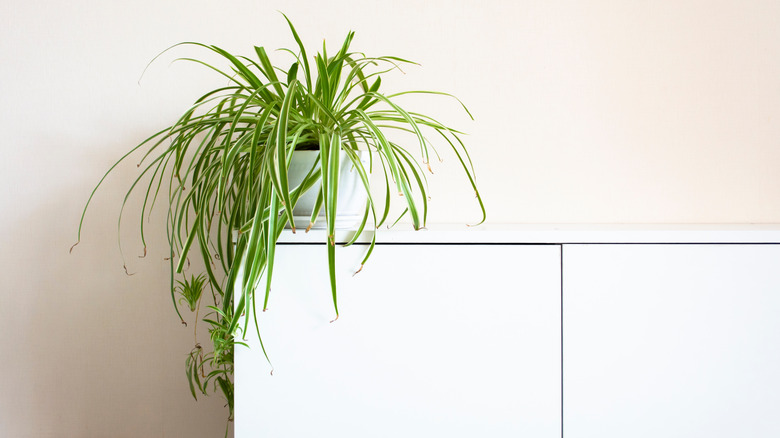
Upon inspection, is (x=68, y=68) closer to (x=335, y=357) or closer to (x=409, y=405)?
(x=335, y=357)

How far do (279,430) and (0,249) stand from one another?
0.86 m

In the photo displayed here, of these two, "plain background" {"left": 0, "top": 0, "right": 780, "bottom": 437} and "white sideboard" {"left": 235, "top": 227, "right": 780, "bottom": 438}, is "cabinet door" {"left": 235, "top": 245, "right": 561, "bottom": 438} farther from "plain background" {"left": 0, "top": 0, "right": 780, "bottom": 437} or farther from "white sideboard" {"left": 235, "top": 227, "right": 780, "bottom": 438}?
"plain background" {"left": 0, "top": 0, "right": 780, "bottom": 437}

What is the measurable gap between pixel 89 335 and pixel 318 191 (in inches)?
28.9

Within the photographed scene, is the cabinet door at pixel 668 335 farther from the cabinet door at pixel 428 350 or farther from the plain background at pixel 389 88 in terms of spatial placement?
the plain background at pixel 389 88

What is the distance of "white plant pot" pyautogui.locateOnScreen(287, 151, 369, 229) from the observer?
2.86 feet

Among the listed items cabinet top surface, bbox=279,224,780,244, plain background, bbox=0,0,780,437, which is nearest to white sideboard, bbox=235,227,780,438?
cabinet top surface, bbox=279,224,780,244

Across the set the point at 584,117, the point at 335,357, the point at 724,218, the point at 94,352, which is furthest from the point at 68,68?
the point at 724,218

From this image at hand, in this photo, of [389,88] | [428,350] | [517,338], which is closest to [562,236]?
[517,338]

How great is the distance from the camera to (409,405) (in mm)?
826

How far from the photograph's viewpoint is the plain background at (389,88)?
118 cm

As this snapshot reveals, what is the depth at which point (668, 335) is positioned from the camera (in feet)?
2.73

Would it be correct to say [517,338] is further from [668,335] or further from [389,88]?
[389,88]

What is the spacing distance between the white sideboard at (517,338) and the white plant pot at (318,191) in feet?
0.30

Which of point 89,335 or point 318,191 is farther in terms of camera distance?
point 89,335
